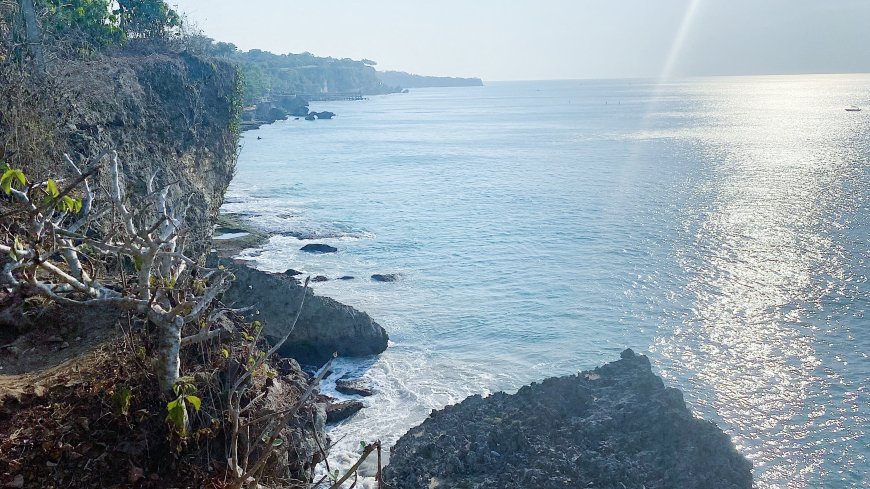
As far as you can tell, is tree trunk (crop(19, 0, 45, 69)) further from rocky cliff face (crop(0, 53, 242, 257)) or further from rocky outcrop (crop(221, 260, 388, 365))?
rocky outcrop (crop(221, 260, 388, 365))

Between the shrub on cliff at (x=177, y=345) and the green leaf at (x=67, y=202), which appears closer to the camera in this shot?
the green leaf at (x=67, y=202)

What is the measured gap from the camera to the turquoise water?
2289cm

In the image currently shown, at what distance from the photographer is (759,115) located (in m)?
152

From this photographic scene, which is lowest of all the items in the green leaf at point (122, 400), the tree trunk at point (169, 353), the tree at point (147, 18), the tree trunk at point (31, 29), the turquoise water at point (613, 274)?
the turquoise water at point (613, 274)

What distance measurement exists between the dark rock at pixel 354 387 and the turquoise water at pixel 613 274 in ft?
1.32

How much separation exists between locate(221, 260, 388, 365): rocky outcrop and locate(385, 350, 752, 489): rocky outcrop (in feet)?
23.5

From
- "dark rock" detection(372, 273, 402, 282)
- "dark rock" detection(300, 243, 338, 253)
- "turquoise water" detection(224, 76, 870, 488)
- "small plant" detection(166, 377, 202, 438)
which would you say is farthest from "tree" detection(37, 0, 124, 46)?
"small plant" detection(166, 377, 202, 438)

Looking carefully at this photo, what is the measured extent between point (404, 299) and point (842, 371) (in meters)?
18.6

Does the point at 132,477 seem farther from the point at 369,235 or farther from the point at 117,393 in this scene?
the point at 369,235

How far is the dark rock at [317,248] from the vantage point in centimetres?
4069

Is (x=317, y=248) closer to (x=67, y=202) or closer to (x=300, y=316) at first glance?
(x=300, y=316)

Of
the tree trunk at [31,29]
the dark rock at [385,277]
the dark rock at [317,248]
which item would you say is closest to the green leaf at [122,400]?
the tree trunk at [31,29]

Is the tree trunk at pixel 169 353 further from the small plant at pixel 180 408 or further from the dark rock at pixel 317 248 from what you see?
the dark rock at pixel 317 248

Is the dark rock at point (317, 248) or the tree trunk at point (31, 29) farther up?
the tree trunk at point (31, 29)
